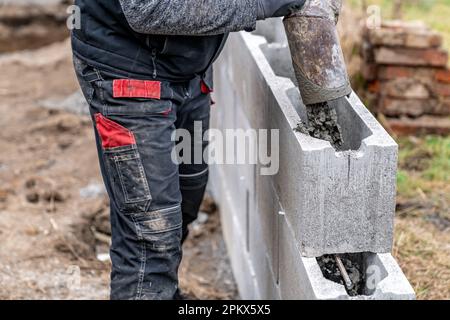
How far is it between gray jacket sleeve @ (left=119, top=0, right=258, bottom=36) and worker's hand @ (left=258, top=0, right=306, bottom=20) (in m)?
0.03

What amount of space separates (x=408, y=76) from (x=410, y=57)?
15 cm

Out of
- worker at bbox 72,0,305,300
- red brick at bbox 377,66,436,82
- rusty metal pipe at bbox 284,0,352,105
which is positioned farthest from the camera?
red brick at bbox 377,66,436,82

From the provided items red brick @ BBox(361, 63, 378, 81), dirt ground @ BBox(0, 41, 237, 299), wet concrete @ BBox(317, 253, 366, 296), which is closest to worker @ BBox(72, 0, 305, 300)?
wet concrete @ BBox(317, 253, 366, 296)

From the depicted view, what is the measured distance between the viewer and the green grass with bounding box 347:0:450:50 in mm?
8594

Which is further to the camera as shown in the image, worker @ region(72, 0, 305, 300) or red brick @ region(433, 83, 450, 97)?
red brick @ region(433, 83, 450, 97)

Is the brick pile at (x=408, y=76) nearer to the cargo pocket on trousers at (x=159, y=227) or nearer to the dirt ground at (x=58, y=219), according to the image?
the dirt ground at (x=58, y=219)

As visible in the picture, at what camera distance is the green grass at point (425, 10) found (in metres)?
8.59

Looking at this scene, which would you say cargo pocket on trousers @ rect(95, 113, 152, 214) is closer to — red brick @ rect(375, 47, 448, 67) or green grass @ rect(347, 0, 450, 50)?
red brick @ rect(375, 47, 448, 67)

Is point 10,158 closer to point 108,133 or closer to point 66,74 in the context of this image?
point 66,74

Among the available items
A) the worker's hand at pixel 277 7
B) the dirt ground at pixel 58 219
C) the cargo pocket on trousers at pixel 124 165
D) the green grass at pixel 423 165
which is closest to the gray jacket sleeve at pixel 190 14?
the worker's hand at pixel 277 7

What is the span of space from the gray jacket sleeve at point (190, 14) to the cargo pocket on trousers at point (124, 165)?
0.51m

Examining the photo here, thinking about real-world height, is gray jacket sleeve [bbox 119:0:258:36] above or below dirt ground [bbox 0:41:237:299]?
above

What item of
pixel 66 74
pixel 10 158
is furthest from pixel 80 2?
pixel 66 74

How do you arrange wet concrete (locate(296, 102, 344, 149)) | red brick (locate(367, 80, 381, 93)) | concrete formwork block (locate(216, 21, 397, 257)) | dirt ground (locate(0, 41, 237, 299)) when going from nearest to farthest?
concrete formwork block (locate(216, 21, 397, 257)) → wet concrete (locate(296, 102, 344, 149)) → dirt ground (locate(0, 41, 237, 299)) → red brick (locate(367, 80, 381, 93))
